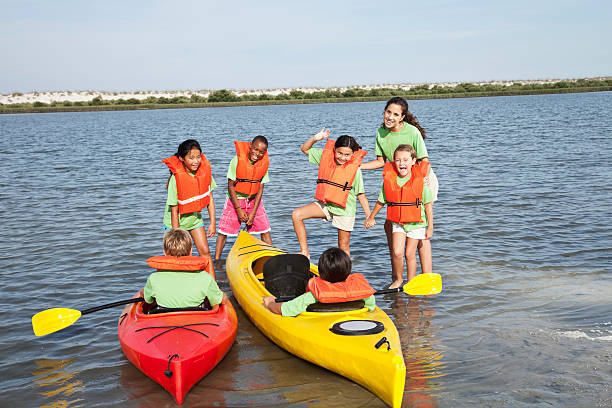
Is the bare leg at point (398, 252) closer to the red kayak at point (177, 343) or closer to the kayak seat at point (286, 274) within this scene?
the kayak seat at point (286, 274)

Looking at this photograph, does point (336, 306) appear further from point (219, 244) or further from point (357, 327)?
point (219, 244)

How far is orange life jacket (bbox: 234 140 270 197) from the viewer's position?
24.4 feet

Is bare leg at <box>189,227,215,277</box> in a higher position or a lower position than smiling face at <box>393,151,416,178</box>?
lower

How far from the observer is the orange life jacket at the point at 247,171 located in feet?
24.4

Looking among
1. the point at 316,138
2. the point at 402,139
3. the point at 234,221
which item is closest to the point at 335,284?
the point at 402,139

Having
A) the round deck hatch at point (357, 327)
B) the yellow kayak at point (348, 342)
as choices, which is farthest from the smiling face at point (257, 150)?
the round deck hatch at point (357, 327)

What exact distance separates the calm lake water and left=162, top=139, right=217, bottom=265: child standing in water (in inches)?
44.8

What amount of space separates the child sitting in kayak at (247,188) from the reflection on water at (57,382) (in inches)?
119

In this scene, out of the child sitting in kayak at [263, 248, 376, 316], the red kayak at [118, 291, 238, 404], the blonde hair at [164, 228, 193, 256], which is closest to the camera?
the red kayak at [118, 291, 238, 404]

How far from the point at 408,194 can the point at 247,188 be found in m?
2.38

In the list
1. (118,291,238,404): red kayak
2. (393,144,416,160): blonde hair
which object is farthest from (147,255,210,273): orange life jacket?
(393,144,416,160): blonde hair

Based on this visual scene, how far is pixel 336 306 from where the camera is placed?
4.98 meters

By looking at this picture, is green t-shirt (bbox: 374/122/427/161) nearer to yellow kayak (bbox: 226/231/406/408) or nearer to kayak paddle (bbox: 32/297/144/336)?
yellow kayak (bbox: 226/231/406/408)

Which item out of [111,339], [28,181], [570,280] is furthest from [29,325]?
[28,181]
